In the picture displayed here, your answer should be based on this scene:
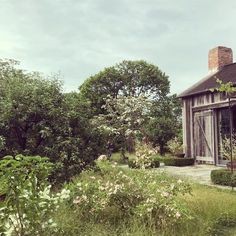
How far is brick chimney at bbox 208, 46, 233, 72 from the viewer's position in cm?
1908

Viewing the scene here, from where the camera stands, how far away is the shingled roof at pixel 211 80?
52.9 feet

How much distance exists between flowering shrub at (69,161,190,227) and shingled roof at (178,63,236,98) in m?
10.7

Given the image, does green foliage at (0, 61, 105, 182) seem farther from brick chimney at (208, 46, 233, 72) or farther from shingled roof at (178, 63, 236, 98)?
brick chimney at (208, 46, 233, 72)

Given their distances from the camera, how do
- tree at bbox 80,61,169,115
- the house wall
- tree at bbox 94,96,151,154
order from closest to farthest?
the house wall
tree at bbox 94,96,151,154
tree at bbox 80,61,169,115

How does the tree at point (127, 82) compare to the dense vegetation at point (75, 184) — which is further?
the tree at point (127, 82)

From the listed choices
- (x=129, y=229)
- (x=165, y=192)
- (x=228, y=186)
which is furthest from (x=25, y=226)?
(x=228, y=186)

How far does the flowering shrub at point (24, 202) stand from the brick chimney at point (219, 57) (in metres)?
16.9

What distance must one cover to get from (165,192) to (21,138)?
13.1 feet

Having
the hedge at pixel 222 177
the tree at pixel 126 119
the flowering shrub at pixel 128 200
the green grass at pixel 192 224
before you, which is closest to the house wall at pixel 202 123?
the tree at pixel 126 119

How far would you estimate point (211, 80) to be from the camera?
57.2 feet

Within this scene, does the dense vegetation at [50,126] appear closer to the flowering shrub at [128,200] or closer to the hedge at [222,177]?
the flowering shrub at [128,200]

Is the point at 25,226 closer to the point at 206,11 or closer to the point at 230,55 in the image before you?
the point at 206,11

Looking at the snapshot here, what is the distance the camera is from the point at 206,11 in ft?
28.8

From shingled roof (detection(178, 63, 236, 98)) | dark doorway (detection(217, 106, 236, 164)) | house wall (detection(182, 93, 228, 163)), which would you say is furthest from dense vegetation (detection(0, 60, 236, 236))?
shingled roof (detection(178, 63, 236, 98))
